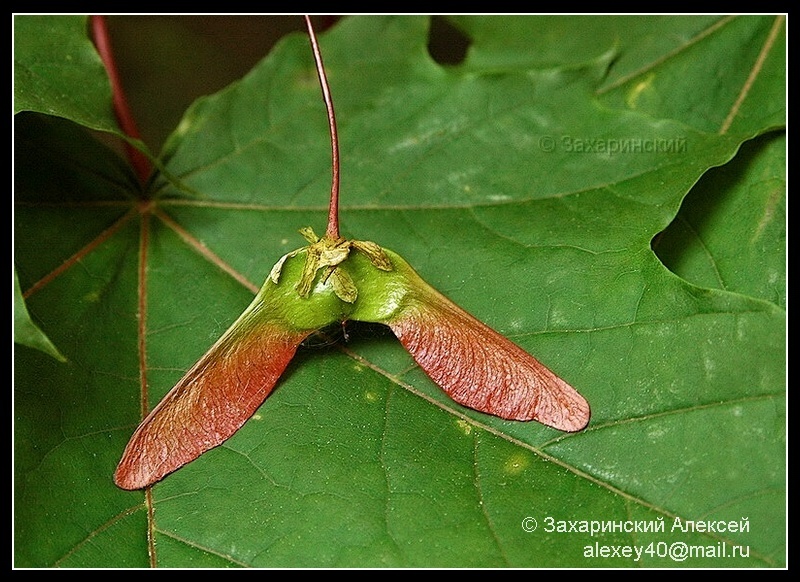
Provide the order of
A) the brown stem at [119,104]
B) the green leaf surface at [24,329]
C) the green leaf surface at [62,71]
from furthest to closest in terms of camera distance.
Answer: the brown stem at [119,104], the green leaf surface at [62,71], the green leaf surface at [24,329]

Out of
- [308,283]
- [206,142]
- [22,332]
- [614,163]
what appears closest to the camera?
[22,332]

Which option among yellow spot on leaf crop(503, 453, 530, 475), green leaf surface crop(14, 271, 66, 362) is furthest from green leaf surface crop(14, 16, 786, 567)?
green leaf surface crop(14, 271, 66, 362)

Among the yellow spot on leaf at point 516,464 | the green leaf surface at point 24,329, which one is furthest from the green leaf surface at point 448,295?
the green leaf surface at point 24,329

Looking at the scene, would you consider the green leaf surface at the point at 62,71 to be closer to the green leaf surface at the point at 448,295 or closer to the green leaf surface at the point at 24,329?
the green leaf surface at the point at 448,295

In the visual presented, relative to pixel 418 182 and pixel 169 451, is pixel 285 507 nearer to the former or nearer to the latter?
pixel 169 451

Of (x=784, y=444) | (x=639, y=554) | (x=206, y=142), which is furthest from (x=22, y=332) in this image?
(x=784, y=444)

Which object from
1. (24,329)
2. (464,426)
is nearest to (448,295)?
(464,426)
